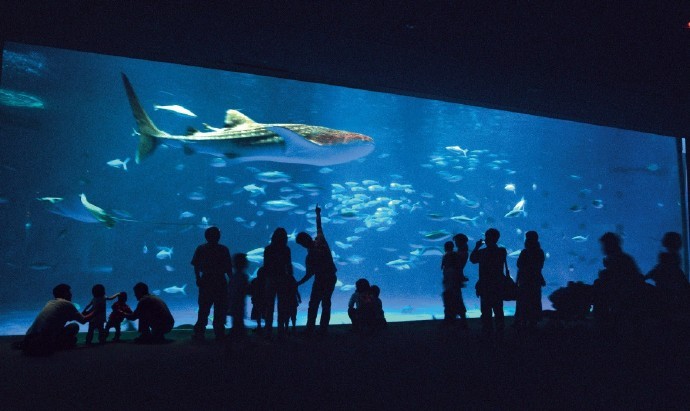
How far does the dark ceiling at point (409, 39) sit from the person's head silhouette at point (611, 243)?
2751 millimetres

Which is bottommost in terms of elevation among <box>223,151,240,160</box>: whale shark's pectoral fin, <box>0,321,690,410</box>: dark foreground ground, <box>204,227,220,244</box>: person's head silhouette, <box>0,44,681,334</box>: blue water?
<box>0,321,690,410</box>: dark foreground ground

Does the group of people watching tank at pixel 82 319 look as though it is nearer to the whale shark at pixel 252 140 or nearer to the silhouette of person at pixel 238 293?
the silhouette of person at pixel 238 293

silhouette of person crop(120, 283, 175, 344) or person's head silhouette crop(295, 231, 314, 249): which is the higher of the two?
person's head silhouette crop(295, 231, 314, 249)

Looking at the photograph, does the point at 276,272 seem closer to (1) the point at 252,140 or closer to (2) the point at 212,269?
(2) the point at 212,269

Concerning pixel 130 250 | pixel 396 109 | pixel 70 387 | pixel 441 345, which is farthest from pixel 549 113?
pixel 130 250

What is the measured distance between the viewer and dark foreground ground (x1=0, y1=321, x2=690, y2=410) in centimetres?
251

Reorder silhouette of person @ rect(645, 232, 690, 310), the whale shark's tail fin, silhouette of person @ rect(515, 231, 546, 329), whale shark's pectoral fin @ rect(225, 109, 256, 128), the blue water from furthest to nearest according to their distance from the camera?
the blue water < whale shark's pectoral fin @ rect(225, 109, 256, 128) < the whale shark's tail fin < silhouette of person @ rect(515, 231, 546, 329) < silhouette of person @ rect(645, 232, 690, 310)

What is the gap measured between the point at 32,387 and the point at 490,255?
478 centimetres

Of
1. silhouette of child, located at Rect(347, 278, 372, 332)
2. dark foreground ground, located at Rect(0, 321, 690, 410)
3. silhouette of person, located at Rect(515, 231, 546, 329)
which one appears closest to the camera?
dark foreground ground, located at Rect(0, 321, 690, 410)

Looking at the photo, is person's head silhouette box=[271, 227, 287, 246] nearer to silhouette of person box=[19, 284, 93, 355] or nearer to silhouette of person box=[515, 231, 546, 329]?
silhouette of person box=[19, 284, 93, 355]

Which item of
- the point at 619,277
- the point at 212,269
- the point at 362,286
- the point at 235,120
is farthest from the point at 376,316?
the point at 235,120

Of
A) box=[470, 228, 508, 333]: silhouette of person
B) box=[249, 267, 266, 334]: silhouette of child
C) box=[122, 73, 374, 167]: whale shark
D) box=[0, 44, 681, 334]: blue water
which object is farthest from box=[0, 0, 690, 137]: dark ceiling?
box=[0, 44, 681, 334]: blue water

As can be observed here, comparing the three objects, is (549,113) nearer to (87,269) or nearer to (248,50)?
(248,50)

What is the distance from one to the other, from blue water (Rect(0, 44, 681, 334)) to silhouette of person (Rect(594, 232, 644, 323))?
7.77m
